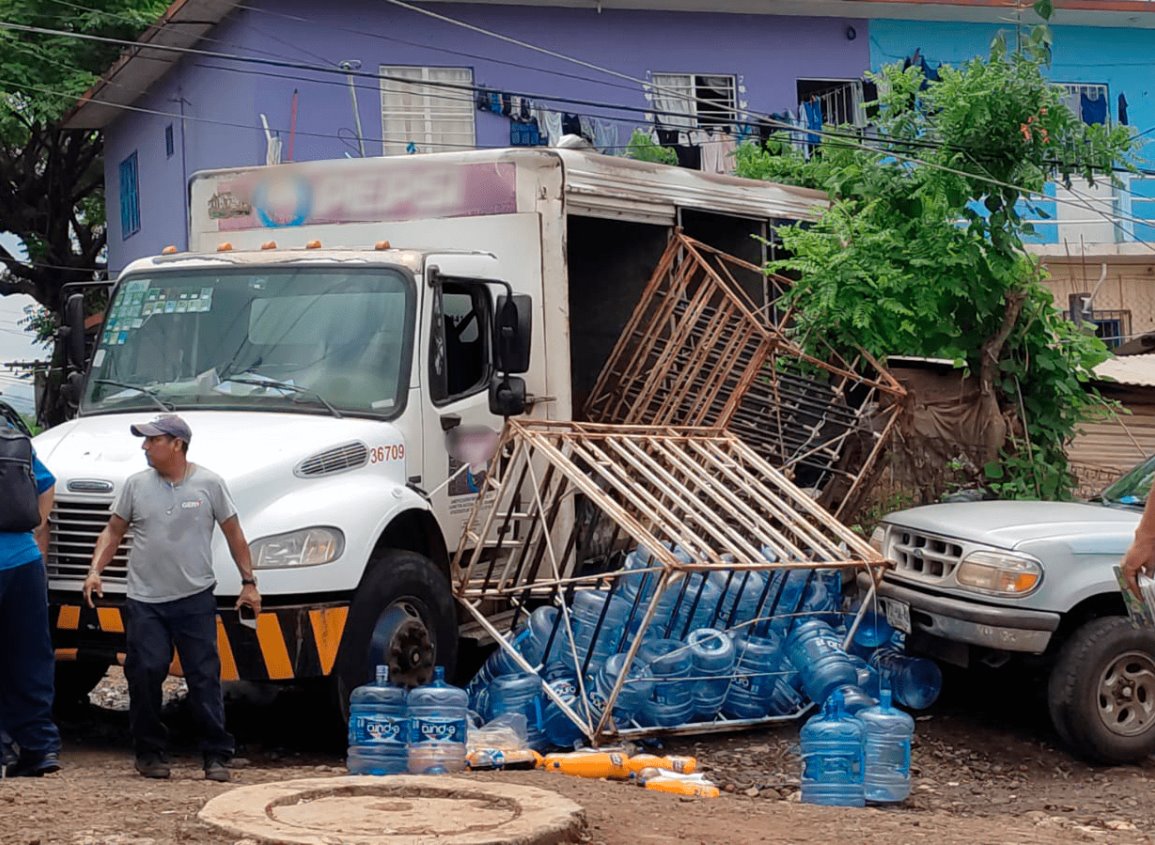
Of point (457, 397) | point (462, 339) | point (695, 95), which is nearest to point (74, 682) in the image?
point (457, 397)

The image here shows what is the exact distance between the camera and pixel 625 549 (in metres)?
10.6

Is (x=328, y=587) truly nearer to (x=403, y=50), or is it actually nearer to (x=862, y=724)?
(x=862, y=724)

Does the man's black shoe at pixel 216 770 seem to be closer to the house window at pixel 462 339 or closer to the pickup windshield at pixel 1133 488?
the house window at pixel 462 339

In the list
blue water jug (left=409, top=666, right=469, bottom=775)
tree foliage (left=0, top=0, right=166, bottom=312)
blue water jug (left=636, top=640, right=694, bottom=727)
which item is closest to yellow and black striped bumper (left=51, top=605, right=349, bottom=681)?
blue water jug (left=409, top=666, right=469, bottom=775)

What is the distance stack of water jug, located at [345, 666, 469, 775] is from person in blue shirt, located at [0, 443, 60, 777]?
4.65 feet

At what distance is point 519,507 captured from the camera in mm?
9938

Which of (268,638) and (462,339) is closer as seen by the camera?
(268,638)

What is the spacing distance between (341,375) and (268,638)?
1779 mm

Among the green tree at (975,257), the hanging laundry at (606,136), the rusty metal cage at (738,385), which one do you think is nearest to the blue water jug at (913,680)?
the rusty metal cage at (738,385)

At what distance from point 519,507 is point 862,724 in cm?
295

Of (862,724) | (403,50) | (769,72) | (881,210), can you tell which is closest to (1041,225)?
(769,72)

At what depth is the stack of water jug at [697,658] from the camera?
8.55m

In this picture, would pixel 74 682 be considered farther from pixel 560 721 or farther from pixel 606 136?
pixel 606 136

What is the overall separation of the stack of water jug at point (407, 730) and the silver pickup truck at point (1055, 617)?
8.94ft
